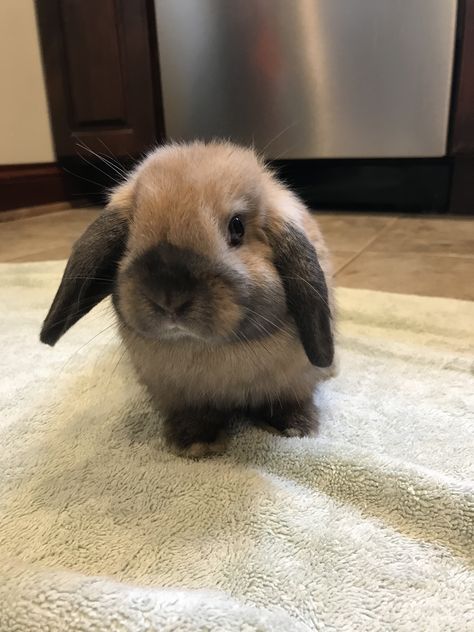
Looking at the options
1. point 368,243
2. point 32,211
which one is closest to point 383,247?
point 368,243

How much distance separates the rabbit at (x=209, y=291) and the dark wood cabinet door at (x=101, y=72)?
6.64 feet

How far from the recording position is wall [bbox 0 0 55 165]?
2.78 meters

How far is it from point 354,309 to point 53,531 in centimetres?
91

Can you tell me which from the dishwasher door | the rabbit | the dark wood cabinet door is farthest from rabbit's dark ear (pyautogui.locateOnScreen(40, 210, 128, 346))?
the dark wood cabinet door

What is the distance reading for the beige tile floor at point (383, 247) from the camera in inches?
65.6

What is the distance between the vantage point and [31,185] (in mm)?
2961

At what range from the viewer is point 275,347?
2.68 feet

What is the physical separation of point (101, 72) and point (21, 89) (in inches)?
15.6

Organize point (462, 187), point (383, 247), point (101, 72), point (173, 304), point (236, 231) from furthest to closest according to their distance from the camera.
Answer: point (101, 72)
point (462, 187)
point (383, 247)
point (236, 231)
point (173, 304)

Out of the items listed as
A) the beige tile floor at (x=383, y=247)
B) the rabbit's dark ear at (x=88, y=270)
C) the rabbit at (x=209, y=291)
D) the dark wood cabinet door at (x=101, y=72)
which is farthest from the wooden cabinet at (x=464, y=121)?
the rabbit's dark ear at (x=88, y=270)

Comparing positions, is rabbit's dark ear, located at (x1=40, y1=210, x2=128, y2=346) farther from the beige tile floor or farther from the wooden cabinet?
the wooden cabinet

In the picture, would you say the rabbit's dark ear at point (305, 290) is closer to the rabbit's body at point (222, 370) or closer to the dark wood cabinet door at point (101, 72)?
the rabbit's body at point (222, 370)

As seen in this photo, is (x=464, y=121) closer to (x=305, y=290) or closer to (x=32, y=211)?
(x=305, y=290)

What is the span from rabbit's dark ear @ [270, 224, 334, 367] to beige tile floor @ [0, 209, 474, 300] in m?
0.84
